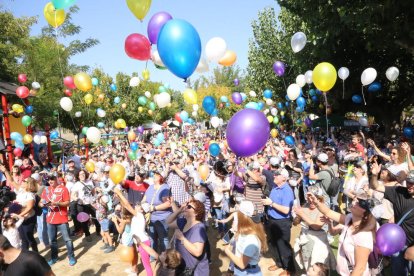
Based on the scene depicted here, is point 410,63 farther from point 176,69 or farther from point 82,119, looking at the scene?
point 82,119

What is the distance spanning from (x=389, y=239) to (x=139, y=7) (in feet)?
16.0

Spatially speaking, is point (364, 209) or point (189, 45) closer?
point (364, 209)

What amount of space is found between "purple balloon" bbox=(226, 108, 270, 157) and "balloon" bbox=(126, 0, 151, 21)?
9.18 feet

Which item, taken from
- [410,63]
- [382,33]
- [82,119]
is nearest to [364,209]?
[382,33]

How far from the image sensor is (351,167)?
5.82m

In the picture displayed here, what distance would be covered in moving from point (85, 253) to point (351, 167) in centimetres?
541

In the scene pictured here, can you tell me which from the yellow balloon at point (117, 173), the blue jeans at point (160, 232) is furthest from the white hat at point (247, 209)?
the yellow balloon at point (117, 173)

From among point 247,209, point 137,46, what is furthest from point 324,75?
point 247,209

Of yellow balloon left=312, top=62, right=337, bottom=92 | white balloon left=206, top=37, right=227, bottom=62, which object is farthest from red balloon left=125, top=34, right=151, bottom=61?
yellow balloon left=312, top=62, right=337, bottom=92

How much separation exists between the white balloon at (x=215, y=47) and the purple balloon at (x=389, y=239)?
181 inches

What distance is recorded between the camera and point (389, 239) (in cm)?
288

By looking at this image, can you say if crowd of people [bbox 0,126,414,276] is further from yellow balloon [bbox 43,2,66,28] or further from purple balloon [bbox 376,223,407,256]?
yellow balloon [bbox 43,2,66,28]

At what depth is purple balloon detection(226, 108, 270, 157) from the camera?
3.77 meters

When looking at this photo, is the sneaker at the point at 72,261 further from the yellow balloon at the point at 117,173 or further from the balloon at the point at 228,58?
the balloon at the point at 228,58
